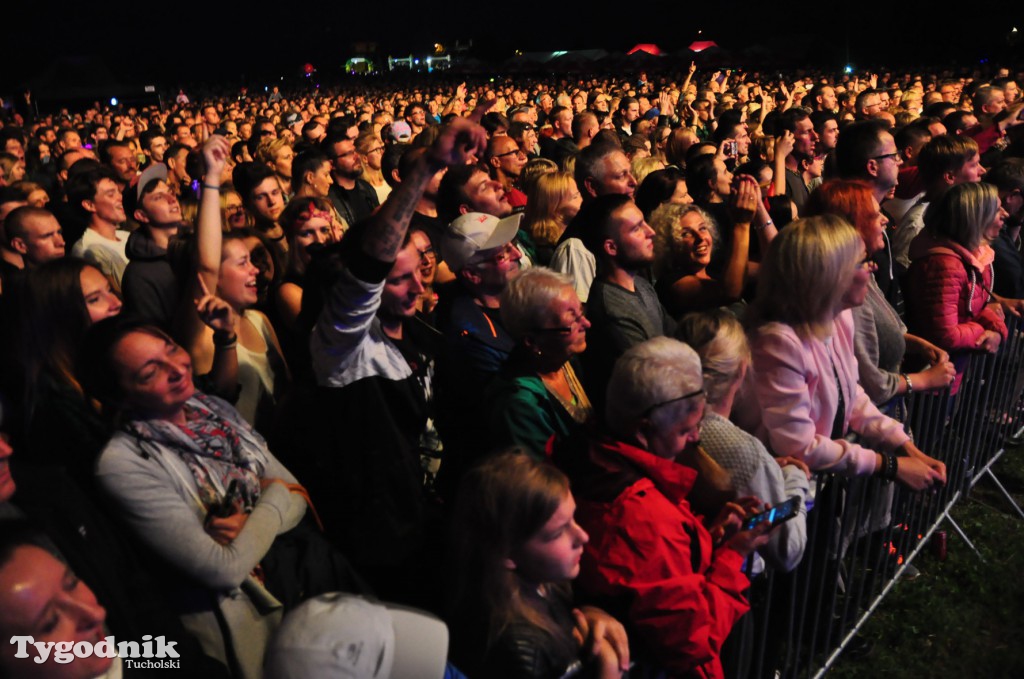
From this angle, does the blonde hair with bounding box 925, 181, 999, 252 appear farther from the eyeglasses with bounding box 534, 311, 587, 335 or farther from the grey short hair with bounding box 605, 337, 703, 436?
the grey short hair with bounding box 605, 337, 703, 436

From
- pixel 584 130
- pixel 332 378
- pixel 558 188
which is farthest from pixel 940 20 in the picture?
pixel 332 378

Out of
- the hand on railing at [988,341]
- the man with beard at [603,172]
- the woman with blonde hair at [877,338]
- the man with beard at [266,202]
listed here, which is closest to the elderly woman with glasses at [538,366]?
the woman with blonde hair at [877,338]

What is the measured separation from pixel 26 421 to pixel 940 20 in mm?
51964

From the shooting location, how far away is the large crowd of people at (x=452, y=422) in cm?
210

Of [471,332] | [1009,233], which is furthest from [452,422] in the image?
[1009,233]

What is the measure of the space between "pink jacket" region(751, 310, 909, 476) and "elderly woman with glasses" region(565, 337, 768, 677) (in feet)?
1.92

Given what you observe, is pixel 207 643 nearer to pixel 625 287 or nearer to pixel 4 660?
pixel 4 660

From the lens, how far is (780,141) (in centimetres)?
602

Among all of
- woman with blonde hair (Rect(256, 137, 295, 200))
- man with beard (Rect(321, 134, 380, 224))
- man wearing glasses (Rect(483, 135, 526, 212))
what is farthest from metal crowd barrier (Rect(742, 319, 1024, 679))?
woman with blonde hair (Rect(256, 137, 295, 200))

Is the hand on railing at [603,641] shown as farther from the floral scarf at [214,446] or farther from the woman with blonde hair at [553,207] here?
the woman with blonde hair at [553,207]

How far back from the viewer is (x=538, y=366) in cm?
303

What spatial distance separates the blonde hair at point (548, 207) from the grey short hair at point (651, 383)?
8.77 ft

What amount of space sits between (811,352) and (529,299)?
3.60 feet

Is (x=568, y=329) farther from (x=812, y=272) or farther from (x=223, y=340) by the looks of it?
(x=223, y=340)
